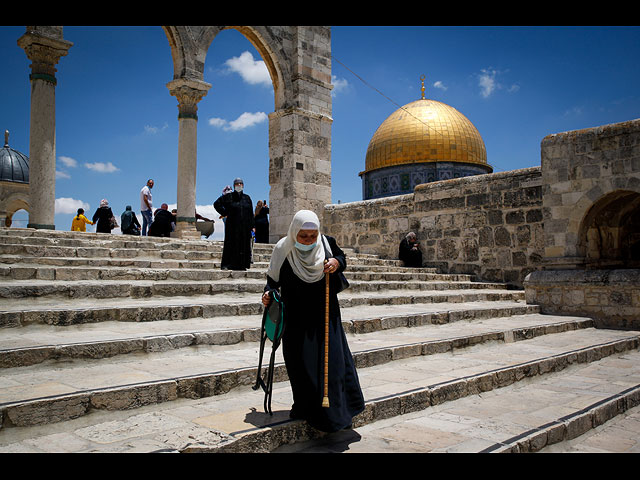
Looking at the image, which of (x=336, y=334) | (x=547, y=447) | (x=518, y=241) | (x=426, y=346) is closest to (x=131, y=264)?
(x=426, y=346)

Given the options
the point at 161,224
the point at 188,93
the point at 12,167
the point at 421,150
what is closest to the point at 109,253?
the point at 161,224

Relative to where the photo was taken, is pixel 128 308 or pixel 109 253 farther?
pixel 109 253

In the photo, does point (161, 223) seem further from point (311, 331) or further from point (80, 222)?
point (311, 331)

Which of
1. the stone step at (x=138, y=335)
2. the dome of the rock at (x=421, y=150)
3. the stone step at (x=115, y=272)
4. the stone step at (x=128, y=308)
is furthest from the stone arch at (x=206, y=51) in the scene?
the dome of the rock at (x=421, y=150)

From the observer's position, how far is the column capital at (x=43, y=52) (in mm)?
9789

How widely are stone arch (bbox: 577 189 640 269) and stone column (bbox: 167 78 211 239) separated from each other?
863cm

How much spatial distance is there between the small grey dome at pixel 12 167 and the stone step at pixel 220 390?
29.1 meters

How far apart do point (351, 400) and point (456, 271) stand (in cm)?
832

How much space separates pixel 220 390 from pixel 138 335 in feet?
3.56

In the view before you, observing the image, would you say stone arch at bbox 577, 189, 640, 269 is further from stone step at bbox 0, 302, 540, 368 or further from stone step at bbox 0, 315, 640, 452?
stone step at bbox 0, 302, 540, 368

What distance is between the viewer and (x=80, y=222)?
1321 centimetres

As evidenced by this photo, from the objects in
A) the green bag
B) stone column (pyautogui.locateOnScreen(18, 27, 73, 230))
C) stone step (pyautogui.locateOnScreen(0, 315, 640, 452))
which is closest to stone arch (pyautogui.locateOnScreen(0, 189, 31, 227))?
stone column (pyautogui.locateOnScreen(18, 27, 73, 230))
